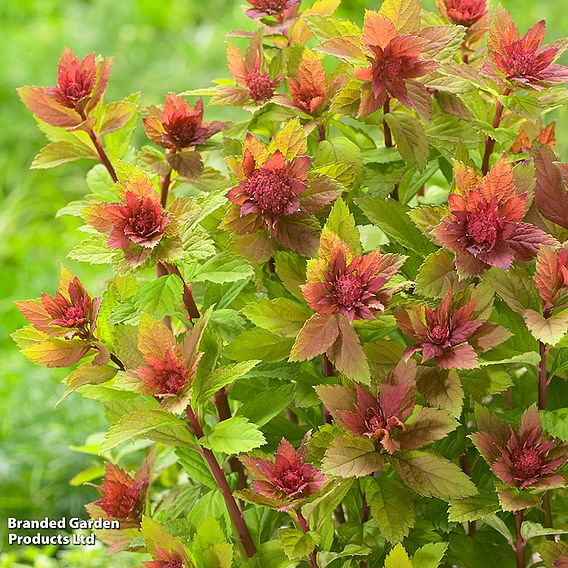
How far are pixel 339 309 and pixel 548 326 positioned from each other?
162 mm

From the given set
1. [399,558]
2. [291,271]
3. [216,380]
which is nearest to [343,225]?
[291,271]

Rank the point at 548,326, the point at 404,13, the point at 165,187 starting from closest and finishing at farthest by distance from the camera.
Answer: the point at 548,326, the point at 404,13, the point at 165,187

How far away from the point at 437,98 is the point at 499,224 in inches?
9.7

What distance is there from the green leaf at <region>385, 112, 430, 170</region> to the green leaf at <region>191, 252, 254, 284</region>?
0.59 feet

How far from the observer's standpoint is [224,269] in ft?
2.36

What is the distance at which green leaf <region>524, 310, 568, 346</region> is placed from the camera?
628 millimetres

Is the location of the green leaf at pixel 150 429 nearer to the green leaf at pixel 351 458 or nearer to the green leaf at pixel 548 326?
the green leaf at pixel 351 458

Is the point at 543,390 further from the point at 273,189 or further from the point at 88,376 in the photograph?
the point at 88,376

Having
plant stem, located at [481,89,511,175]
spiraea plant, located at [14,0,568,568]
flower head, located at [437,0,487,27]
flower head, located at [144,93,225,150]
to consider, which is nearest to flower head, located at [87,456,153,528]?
spiraea plant, located at [14,0,568,568]

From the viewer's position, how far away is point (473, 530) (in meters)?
0.83

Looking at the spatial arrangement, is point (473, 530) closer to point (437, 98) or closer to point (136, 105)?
point (437, 98)

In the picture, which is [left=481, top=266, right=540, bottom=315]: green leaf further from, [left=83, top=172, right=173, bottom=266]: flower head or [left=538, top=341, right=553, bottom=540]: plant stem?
[left=83, top=172, right=173, bottom=266]: flower head

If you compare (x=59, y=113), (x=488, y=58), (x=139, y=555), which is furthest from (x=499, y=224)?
(x=139, y=555)

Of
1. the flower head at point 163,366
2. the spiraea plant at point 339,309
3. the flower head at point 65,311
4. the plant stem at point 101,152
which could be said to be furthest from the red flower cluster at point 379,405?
the plant stem at point 101,152
